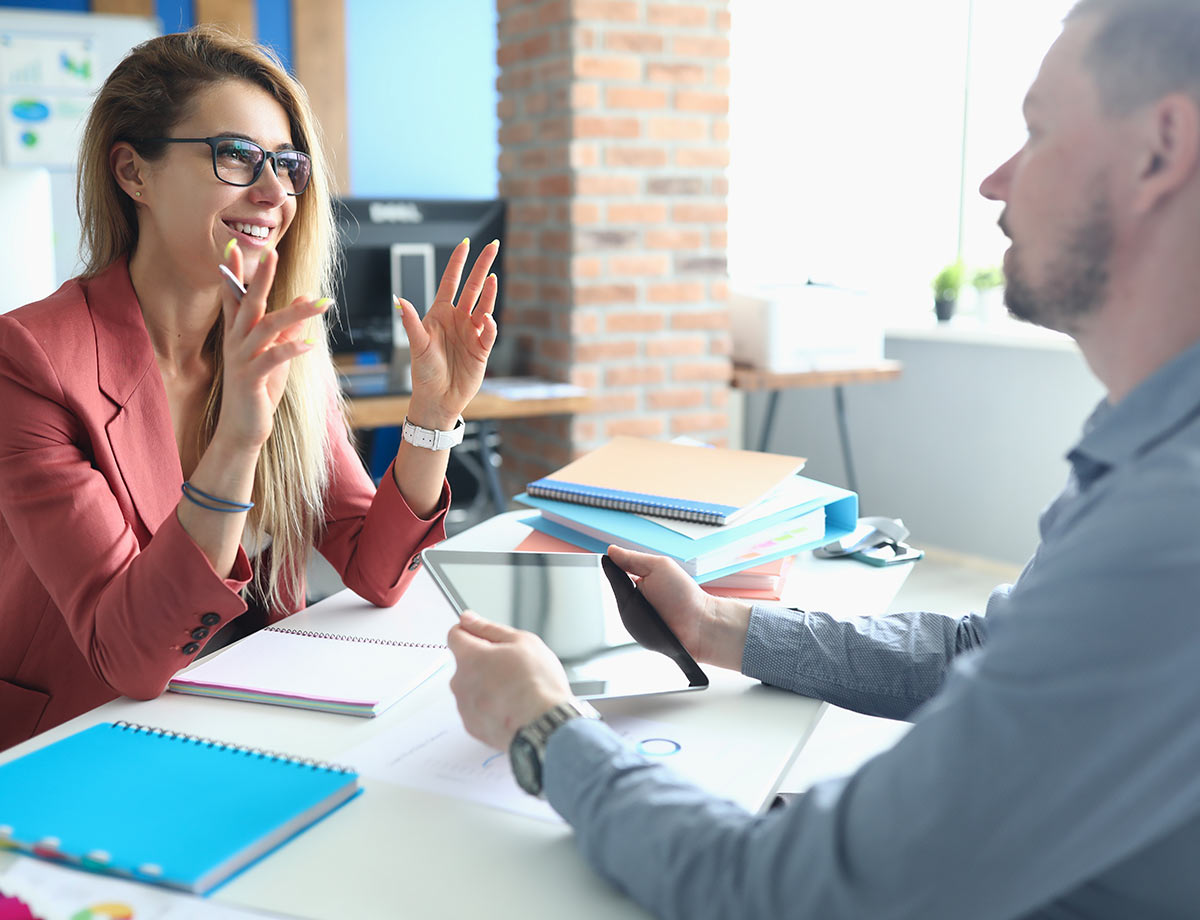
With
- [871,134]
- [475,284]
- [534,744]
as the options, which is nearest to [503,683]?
[534,744]

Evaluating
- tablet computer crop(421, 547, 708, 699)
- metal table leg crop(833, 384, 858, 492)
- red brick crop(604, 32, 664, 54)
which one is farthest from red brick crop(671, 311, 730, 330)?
tablet computer crop(421, 547, 708, 699)

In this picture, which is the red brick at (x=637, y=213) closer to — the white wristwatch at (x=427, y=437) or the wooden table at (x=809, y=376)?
the wooden table at (x=809, y=376)

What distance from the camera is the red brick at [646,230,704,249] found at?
346 centimetres

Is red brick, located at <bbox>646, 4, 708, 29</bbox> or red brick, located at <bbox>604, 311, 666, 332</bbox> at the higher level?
red brick, located at <bbox>646, 4, 708, 29</bbox>

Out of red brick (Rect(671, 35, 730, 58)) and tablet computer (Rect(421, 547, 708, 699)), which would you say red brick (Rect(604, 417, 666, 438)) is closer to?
red brick (Rect(671, 35, 730, 58))

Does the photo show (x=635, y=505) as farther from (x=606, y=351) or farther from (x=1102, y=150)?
(x=606, y=351)

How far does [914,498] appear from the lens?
13.8 ft

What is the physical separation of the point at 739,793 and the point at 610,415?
2.64 m

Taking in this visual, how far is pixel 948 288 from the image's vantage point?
4.05 m

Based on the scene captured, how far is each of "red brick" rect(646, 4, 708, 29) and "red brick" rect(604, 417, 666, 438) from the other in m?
1.25

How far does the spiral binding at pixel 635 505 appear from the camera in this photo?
134 cm

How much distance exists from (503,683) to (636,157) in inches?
109

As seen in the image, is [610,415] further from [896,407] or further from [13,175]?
[13,175]

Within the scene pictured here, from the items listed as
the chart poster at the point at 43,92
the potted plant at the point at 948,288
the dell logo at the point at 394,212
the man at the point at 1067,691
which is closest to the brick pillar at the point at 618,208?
the dell logo at the point at 394,212
